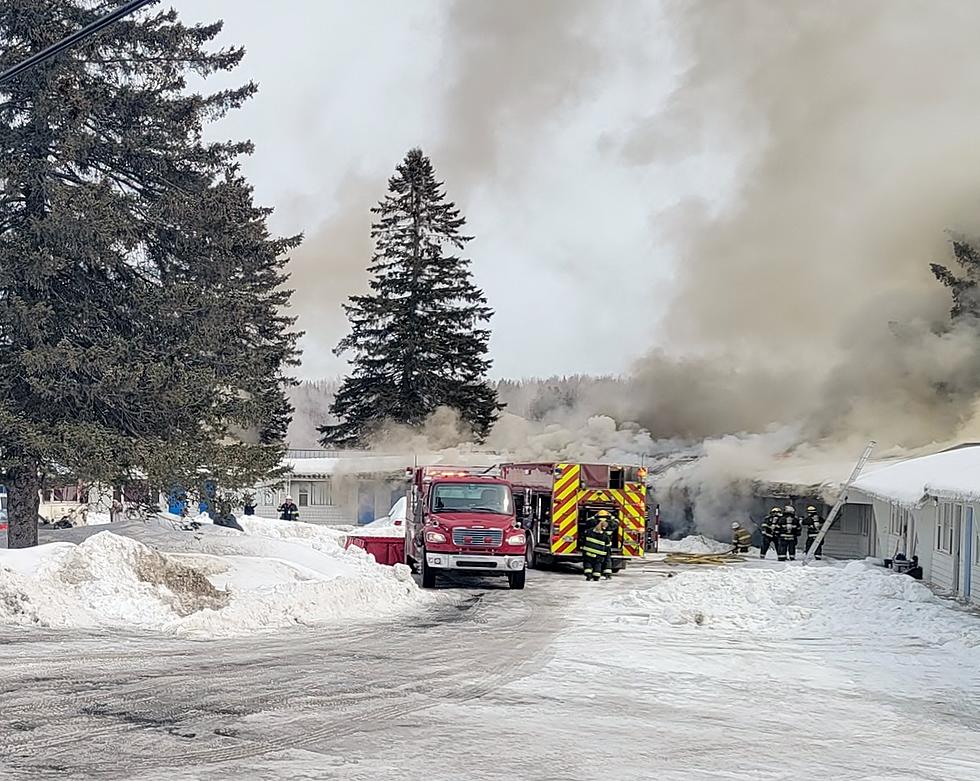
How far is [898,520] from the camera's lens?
91.4 feet

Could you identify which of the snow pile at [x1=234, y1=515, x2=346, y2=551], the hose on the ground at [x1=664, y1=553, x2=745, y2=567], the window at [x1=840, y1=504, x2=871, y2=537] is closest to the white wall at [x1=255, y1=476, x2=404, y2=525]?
the snow pile at [x1=234, y1=515, x2=346, y2=551]

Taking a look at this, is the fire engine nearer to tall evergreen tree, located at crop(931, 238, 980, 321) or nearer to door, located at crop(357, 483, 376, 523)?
tall evergreen tree, located at crop(931, 238, 980, 321)

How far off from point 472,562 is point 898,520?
40.1ft

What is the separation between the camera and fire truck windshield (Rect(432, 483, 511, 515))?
2206cm

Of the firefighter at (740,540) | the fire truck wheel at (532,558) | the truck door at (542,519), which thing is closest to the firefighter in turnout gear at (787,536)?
the firefighter at (740,540)

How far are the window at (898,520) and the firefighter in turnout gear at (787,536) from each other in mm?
2609

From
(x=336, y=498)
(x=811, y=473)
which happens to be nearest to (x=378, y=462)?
(x=336, y=498)

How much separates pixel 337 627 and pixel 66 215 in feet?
31.8

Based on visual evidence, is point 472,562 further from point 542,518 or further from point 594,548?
point 542,518

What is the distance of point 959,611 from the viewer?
17.8 meters

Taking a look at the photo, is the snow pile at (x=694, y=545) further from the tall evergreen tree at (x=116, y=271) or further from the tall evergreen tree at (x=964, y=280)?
the tall evergreen tree at (x=116, y=271)

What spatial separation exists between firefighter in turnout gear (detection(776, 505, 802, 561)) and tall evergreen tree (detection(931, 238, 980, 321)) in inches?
499

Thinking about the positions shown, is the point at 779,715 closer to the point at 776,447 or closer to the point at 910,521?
the point at 910,521

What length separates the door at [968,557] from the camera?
20.0 metres
